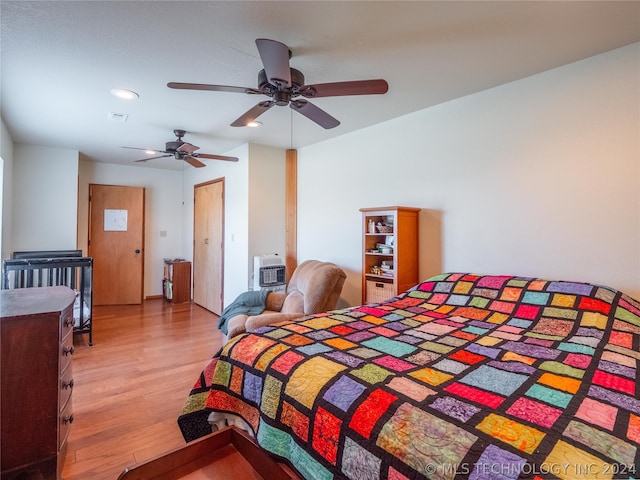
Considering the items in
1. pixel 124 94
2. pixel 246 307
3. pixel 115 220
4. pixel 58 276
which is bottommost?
pixel 246 307

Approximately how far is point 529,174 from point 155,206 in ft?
18.5

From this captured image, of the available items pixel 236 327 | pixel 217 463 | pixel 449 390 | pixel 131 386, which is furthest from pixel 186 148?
pixel 449 390

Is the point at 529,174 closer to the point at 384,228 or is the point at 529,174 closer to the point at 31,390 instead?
the point at 384,228

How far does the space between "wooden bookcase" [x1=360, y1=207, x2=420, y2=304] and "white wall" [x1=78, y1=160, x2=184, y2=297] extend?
416 cm

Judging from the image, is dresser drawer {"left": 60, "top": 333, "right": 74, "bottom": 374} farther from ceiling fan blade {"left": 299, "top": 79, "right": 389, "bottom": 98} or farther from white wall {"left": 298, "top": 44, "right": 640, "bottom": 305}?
white wall {"left": 298, "top": 44, "right": 640, "bottom": 305}

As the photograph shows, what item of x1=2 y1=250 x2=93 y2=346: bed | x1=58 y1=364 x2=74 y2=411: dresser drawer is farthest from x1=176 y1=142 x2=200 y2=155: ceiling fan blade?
x1=58 y1=364 x2=74 y2=411: dresser drawer

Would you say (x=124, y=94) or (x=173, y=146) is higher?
(x=124, y=94)

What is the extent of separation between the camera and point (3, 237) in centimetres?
367

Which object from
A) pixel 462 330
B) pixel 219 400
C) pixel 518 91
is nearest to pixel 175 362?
pixel 219 400

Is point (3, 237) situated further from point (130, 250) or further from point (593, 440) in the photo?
point (593, 440)

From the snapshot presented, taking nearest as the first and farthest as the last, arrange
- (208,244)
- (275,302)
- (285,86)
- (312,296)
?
(285,86) < (312,296) < (275,302) < (208,244)

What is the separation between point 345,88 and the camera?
1.94m

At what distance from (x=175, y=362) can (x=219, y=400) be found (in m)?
1.69

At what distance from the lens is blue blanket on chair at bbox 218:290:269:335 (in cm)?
317
